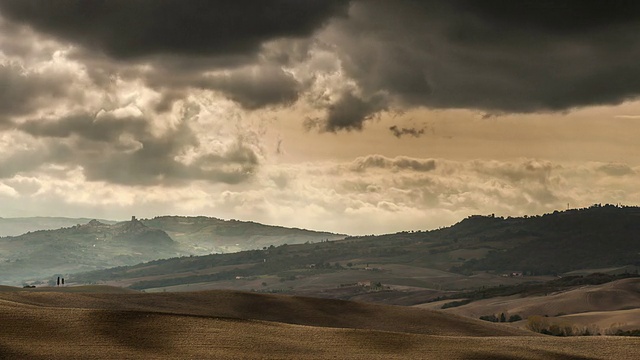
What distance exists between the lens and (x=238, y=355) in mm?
94312

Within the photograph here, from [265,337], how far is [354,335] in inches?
515

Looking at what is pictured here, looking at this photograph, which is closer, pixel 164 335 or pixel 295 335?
pixel 164 335

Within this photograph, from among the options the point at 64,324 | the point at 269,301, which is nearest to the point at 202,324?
the point at 64,324

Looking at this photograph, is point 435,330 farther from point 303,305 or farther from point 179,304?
point 179,304

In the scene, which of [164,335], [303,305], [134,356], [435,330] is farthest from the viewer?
[303,305]

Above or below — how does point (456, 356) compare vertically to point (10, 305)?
below

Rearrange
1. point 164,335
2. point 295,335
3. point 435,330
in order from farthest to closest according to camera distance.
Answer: point 435,330, point 295,335, point 164,335

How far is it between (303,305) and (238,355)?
82.8 meters

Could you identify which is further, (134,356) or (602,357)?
(602,357)

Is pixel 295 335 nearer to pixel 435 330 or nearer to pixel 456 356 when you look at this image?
pixel 456 356

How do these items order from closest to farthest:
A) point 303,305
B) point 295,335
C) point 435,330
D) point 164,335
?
point 164,335
point 295,335
point 435,330
point 303,305

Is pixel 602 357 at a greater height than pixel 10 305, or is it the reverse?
pixel 10 305

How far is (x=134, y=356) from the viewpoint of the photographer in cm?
9175

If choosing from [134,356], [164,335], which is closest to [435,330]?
Answer: [164,335]
